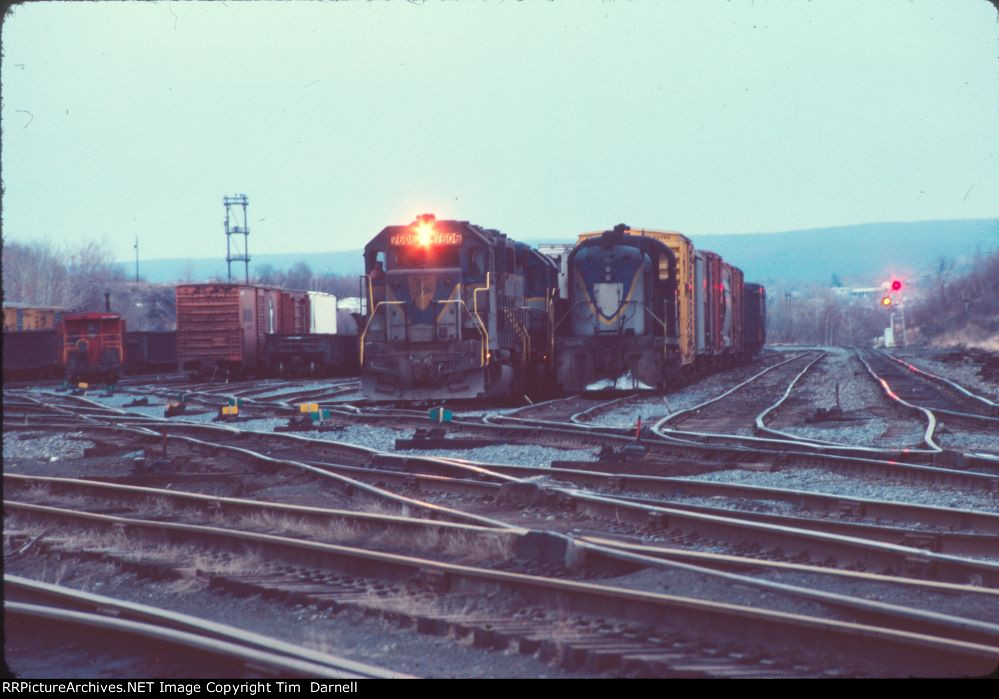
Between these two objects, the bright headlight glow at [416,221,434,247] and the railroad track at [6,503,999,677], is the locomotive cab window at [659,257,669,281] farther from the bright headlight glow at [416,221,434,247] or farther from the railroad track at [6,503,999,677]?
the railroad track at [6,503,999,677]

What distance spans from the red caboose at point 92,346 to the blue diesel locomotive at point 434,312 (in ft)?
56.4

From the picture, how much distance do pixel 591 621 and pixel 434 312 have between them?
13400 mm

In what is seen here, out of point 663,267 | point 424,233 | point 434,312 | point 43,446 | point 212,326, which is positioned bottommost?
point 43,446

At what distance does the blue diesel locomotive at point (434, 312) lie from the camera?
18.2 metres

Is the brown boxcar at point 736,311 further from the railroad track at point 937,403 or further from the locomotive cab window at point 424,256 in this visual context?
the locomotive cab window at point 424,256

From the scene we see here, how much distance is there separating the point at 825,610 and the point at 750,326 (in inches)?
1621

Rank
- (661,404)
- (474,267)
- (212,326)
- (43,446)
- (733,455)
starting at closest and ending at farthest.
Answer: (733,455), (43,446), (474,267), (661,404), (212,326)

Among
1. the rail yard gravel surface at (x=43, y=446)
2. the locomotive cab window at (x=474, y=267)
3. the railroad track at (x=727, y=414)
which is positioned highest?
the locomotive cab window at (x=474, y=267)

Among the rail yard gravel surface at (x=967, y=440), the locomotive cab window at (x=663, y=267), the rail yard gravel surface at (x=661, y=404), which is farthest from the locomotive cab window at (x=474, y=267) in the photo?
the rail yard gravel surface at (x=967, y=440)

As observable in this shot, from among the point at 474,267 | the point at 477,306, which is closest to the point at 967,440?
the point at 477,306

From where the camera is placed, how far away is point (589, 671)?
15.2 ft

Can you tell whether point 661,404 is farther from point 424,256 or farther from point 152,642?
point 152,642

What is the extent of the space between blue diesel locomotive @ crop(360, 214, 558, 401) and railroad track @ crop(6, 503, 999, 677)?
36.9 ft

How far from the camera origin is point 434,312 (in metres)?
18.4
